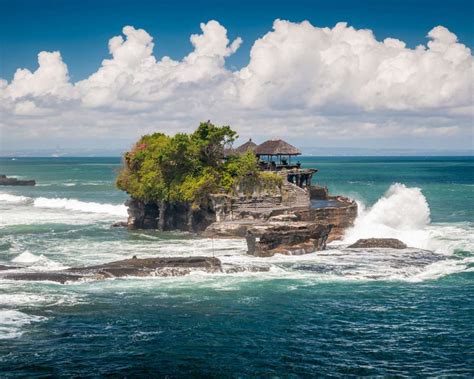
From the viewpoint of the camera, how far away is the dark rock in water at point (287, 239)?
5231cm

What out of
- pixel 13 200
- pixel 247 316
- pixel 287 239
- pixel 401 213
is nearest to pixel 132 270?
pixel 247 316

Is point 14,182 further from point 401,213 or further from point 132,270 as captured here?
point 132,270

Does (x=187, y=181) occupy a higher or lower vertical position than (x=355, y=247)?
higher

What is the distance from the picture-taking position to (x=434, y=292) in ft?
137

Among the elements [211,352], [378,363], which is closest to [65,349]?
[211,352]

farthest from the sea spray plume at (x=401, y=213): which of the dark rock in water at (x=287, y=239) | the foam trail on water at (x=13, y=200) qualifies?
the foam trail on water at (x=13, y=200)

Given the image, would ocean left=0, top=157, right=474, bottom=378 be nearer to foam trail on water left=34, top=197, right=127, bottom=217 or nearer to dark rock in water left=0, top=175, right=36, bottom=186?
foam trail on water left=34, top=197, right=127, bottom=217

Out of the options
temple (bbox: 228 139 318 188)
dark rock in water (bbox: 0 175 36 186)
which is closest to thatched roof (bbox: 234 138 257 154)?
temple (bbox: 228 139 318 188)

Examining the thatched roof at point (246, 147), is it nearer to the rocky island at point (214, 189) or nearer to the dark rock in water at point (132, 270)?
the rocky island at point (214, 189)

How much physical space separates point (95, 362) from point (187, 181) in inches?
1581

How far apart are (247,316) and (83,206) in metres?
69.3

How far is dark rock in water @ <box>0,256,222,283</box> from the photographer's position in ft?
145

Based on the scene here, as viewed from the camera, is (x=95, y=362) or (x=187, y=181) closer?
(x=95, y=362)

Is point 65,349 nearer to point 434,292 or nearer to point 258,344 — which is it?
point 258,344
